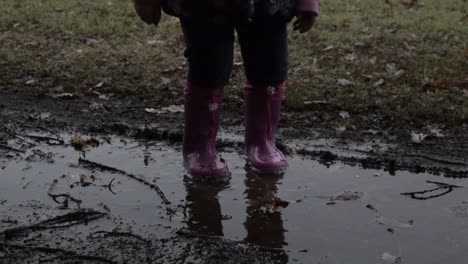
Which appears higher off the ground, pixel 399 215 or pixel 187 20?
pixel 187 20

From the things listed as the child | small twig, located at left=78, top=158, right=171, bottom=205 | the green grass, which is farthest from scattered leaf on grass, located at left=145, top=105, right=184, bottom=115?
the child

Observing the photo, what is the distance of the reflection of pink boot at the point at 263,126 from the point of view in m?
3.56

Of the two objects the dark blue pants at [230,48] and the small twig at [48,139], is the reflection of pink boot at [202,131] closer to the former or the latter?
the dark blue pants at [230,48]

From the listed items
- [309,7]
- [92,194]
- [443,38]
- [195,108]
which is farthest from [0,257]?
[443,38]

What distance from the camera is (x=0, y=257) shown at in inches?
104

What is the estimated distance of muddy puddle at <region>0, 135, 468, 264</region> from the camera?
278 centimetres

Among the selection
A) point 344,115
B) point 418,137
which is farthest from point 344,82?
point 418,137

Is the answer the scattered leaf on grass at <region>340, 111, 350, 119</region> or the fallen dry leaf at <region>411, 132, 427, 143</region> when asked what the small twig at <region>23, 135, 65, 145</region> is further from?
the fallen dry leaf at <region>411, 132, 427, 143</region>

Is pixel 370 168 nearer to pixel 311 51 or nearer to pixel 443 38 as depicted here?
pixel 311 51

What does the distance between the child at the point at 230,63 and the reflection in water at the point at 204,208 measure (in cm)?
10

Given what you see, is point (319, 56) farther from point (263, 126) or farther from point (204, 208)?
point (204, 208)

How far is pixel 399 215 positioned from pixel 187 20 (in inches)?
52.3

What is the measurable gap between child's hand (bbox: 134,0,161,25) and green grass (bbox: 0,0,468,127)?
5.71 ft

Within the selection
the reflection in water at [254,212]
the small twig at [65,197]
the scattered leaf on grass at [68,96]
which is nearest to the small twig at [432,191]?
the reflection in water at [254,212]
